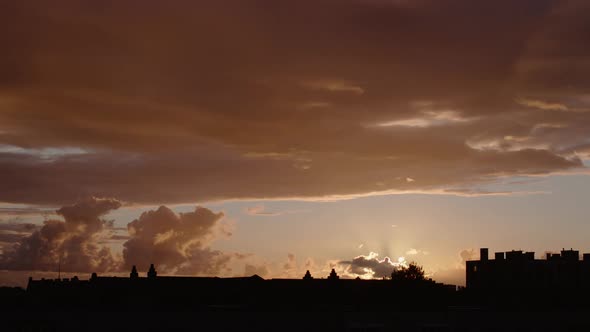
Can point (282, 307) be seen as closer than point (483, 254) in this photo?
Yes

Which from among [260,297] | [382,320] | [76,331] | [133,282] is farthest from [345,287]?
[76,331]

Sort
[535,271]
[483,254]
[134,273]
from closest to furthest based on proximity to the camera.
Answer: [134,273]
[535,271]
[483,254]

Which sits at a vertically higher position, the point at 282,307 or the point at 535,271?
the point at 535,271

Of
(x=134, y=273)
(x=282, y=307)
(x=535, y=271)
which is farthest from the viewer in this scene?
(x=535, y=271)

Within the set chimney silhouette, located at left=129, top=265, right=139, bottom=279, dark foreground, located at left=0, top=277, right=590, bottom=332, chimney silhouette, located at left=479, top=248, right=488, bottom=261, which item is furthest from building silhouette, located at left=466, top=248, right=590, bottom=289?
chimney silhouette, located at left=129, top=265, right=139, bottom=279

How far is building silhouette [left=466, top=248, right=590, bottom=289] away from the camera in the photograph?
13712 centimetres

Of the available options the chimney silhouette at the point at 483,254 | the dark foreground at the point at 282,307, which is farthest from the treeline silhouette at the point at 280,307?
the chimney silhouette at the point at 483,254

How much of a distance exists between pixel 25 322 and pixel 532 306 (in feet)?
155

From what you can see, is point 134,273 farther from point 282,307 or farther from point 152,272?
point 282,307

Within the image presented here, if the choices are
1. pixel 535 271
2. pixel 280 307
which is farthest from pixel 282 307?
pixel 535 271

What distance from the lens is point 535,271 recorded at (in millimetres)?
141625

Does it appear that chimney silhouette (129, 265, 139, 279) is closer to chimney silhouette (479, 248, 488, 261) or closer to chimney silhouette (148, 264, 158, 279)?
chimney silhouette (148, 264, 158, 279)

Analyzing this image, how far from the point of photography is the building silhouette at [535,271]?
137 meters

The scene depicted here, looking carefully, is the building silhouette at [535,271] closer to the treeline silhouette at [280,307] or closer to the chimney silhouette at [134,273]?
the treeline silhouette at [280,307]
